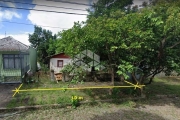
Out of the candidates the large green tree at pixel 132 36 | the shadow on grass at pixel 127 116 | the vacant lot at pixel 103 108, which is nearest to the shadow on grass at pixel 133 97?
the vacant lot at pixel 103 108

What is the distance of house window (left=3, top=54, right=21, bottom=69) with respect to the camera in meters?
9.93

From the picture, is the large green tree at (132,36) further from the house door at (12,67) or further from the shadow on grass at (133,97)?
the house door at (12,67)

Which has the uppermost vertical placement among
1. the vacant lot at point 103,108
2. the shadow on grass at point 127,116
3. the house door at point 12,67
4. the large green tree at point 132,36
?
the large green tree at point 132,36

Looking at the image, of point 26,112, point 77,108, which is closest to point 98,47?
point 77,108

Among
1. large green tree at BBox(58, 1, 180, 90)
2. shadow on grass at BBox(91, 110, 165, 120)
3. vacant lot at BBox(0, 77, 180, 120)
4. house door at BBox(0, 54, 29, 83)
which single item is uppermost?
large green tree at BBox(58, 1, 180, 90)

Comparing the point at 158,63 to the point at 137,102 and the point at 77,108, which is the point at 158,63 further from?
the point at 77,108

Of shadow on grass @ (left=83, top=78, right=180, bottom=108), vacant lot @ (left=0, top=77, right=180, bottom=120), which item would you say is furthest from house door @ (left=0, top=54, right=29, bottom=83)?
shadow on grass @ (left=83, top=78, right=180, bottom=108)

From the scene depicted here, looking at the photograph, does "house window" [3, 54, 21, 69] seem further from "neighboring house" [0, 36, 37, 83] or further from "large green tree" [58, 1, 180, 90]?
"large green tree" [58, 1, 180, 90]

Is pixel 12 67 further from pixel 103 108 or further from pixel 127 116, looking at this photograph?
pixel 127 116

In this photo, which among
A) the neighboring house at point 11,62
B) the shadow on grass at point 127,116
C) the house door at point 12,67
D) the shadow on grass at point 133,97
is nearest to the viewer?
the shadow on grass at point 127,116

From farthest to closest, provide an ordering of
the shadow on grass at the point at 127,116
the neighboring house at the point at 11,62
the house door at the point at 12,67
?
1. the house door at the point at 12,67
2. the neighboring house at the point at 11,62
3. the shadow on grass at the point at 127,116

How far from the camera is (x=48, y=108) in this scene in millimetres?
5629

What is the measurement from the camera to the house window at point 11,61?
993 centimetres

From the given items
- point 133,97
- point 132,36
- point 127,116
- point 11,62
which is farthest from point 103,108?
point 11,62
